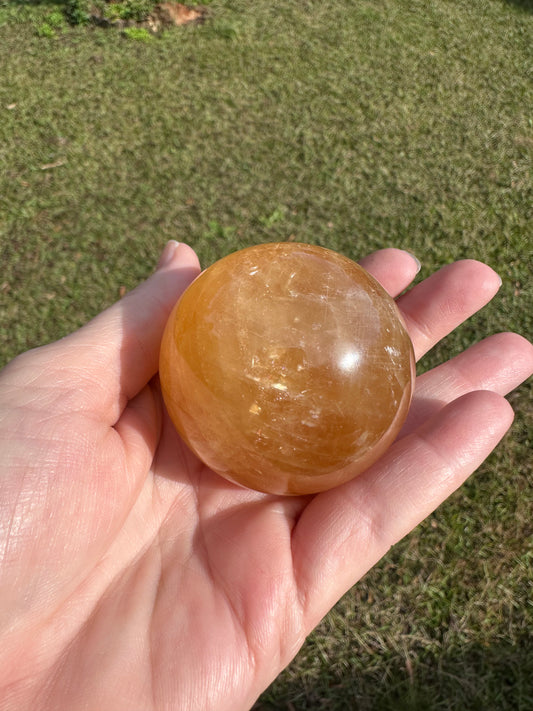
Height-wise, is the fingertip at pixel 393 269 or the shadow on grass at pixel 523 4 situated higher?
the shadow on grass at pixel 523 4

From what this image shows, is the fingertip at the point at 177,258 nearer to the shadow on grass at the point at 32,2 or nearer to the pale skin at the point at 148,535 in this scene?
the pale skin at the point at 148,535

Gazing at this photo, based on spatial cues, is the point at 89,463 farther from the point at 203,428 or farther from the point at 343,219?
the point at 343,219

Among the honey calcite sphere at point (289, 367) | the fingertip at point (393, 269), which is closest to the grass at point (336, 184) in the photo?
the fingertip at point (393, 269)

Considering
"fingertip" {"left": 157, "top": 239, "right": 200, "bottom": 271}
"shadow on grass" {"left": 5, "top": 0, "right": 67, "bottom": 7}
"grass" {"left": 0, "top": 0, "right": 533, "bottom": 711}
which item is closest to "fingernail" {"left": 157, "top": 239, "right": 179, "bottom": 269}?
"fingertip" {"left": 157, "top": 239, "right": 200, "bottom": 271}

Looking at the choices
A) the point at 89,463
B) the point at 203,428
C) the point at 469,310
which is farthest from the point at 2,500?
the point at 469,310

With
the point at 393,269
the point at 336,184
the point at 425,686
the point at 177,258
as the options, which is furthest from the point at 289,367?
the point at 336,184

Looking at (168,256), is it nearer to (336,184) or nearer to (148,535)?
(148,535)

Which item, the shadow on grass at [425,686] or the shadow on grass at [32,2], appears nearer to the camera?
the shadow on grass at [425,686]
